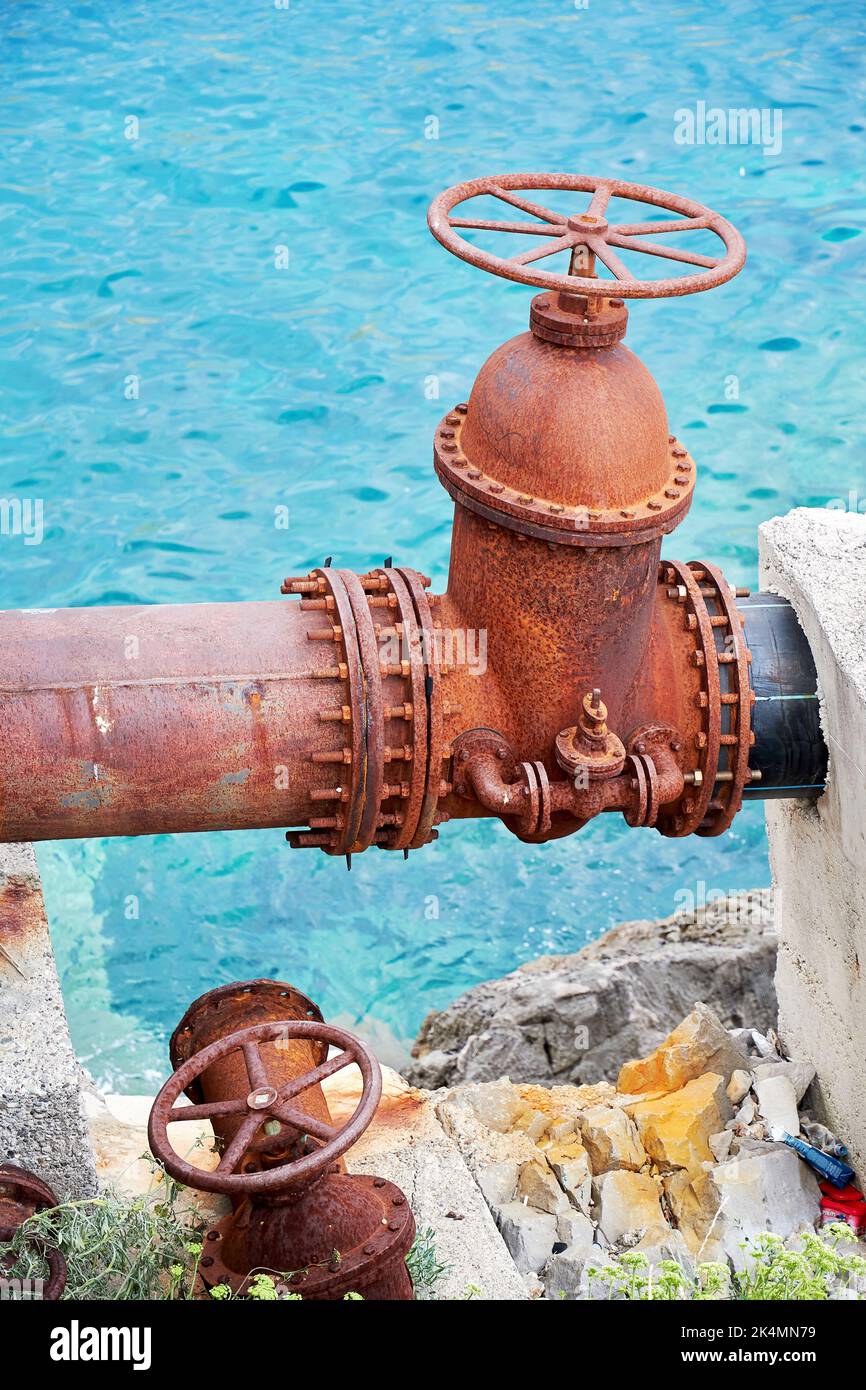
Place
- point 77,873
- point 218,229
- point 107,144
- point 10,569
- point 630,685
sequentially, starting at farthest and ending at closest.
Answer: point 107,144
point 218,229
point 10,569
point 77,873
point 630,685

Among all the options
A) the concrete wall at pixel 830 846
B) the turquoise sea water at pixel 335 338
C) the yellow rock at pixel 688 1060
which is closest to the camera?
the concrete wall at pixel 830 846

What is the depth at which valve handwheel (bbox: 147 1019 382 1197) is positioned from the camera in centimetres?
333

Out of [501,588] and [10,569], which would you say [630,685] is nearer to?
[501,588]

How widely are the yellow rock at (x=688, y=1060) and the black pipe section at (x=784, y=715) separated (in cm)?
111

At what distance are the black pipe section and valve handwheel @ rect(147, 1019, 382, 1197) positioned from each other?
1441 mm

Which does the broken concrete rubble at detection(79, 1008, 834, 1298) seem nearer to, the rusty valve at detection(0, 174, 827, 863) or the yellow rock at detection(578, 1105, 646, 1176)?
the yellow rock at detection(578, 1105, 646, 1176)

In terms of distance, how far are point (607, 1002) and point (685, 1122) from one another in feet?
3.54

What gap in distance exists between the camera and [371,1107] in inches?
135

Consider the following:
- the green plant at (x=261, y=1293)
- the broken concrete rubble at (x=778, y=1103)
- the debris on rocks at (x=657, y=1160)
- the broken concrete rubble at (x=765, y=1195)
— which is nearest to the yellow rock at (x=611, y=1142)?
the debris on rocks at (x=657, y=1160)

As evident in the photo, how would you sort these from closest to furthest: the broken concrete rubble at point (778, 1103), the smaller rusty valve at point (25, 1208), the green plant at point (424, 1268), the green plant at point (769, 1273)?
the green plant at point (769, 1273) < the smaller rusty valve at point (25, 1208) < the green plant at point (424, 1268) < the broken concrete rubble at point (778, 1103)

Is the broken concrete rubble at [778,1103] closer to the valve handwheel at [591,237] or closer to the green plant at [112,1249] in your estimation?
the green plant at [112,1249]

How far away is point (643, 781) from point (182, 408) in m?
7.09

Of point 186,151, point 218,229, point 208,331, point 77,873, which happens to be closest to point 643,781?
point 77,873

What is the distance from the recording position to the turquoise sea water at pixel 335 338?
789 centimetres
